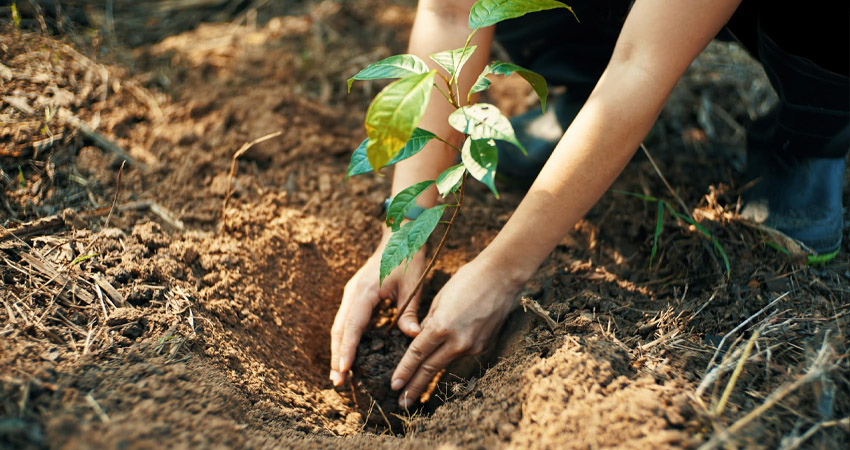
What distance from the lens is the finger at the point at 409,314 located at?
1505mm

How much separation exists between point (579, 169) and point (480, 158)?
0.29m

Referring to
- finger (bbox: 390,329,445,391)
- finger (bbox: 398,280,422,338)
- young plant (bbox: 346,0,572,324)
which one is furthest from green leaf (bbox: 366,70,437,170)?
finger (bbox: 398,280,422,338)

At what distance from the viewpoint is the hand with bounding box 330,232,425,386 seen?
59.2 inches

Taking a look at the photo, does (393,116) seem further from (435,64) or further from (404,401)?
(404,401)

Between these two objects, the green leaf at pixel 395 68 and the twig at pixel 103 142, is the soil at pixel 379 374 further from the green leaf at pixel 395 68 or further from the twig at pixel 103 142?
the twig at pixel 103 142

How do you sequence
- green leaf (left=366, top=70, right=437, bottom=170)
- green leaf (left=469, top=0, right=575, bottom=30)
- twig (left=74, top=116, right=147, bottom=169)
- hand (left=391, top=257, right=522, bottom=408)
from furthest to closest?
twig (left=74, top=116, right=147, bottom=169), hand (left=391, top=257, right=522, bottom=408), green leaf (left=469, top=0, right=575, bottom=30), green leaf (left=366, top=70, right=437, bottom=170)

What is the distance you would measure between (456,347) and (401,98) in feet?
2.19

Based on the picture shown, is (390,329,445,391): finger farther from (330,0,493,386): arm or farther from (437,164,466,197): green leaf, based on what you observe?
→ (437,164,466,197): green leaf

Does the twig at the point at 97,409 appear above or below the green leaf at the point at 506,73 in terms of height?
below

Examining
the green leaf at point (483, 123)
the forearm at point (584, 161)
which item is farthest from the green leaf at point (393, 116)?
the forearm at point (584, 161)

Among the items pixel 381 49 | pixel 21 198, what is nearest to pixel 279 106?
pixel 381 49

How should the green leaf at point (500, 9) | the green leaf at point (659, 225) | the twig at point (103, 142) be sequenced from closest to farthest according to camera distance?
1. the green leaf at point (500, 9)
2. the green leaf at point (659, 225)
3. the twig at point (103, 142)

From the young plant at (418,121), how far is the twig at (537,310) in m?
0.38

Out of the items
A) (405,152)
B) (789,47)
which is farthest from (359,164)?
(789,47)
